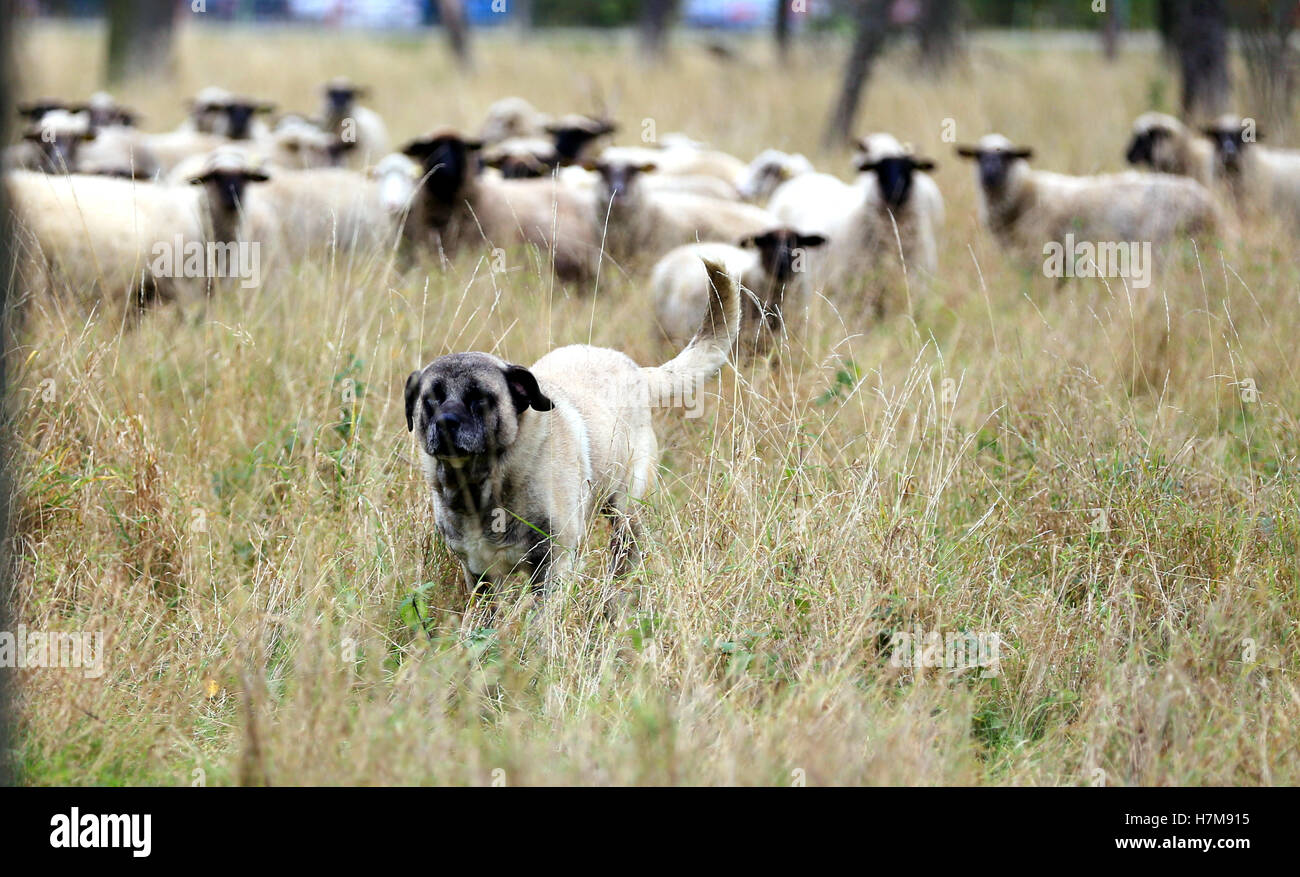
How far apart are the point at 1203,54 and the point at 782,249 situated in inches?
291

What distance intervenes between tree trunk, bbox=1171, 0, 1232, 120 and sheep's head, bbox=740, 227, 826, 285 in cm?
714

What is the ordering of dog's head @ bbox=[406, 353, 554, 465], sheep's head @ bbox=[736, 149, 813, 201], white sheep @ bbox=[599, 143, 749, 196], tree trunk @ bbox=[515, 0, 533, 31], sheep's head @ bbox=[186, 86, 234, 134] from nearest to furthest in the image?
dog's head @ bbox=[406, 353, 554, 465], sheep's head @ bbox=[736, 149, 813, 201], white sheep @ bbox=[599, 143, 749, 196], sheep's head @ bbox=[186, 86, 234, 134], tree trunk @ bbox=[515, 0, 533, 31]

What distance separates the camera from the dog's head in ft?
12.1

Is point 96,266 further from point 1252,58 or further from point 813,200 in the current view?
point 1252,58

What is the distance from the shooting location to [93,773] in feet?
10.8

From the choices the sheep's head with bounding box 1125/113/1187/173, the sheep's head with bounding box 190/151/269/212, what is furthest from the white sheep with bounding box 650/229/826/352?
the sheep's head with bounding box 1125/113/1187/173

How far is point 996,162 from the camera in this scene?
9367 mm

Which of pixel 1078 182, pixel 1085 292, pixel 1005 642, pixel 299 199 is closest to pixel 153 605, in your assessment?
pixel 1005 642

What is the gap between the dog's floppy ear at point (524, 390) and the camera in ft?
12.7

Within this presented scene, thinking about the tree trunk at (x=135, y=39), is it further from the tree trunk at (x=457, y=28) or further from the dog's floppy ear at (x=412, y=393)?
the dog's floppy ear at (x=412, y=393)

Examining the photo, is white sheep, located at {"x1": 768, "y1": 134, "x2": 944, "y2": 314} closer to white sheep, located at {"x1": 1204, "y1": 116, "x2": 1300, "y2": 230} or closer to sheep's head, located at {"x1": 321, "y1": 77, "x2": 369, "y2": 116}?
white sheep, located at {"x1": 1204, "y1": 116, "x2": 1300, "y2": 230}

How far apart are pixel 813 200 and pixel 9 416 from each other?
235 inches

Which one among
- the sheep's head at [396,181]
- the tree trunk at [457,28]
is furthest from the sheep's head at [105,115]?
the tree trunk at [457,28]

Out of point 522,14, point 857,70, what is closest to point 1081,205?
point 857,70
